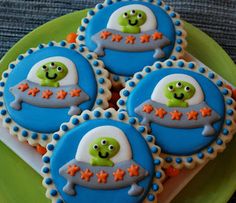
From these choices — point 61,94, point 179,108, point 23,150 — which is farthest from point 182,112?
point 23,150

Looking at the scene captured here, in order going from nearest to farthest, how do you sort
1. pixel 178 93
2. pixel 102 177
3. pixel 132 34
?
pixel 102 177 < pixel 178 93 < pixel 132 34

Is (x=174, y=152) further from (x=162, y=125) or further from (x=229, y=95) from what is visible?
(x=229, y=95)

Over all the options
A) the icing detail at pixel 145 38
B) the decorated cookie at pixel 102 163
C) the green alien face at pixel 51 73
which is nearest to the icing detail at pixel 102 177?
the decorated cookie at pixel 102 163

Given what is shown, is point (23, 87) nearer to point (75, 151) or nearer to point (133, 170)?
point (75, 151)

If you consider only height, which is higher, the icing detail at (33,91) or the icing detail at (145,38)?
the icing detail at (145,38)

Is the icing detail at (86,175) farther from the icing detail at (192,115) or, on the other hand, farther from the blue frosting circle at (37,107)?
the icing detail at (192,115)

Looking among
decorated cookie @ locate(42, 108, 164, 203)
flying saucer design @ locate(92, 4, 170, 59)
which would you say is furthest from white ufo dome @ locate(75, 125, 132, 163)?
flying saucer design @ locate(92, 4, 170, 59)

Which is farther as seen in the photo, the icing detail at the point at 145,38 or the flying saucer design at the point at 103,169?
the icing detail at the point at 145,38
